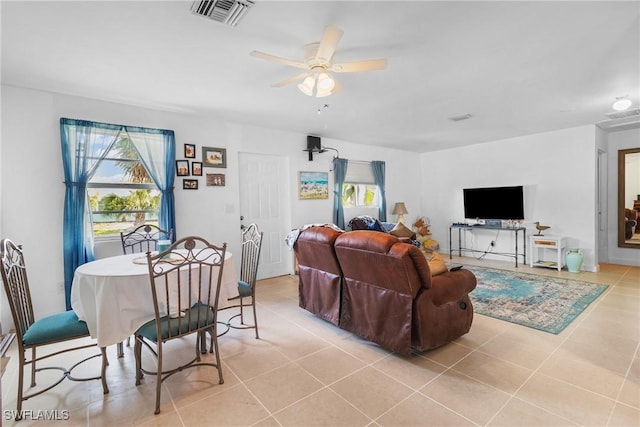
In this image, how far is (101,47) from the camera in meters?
2.52

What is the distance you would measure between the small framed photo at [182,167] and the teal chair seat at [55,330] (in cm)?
240

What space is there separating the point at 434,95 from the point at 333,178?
8.92ft

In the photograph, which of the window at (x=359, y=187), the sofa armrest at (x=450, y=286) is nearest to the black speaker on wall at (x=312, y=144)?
the window at (x=359, y=187)

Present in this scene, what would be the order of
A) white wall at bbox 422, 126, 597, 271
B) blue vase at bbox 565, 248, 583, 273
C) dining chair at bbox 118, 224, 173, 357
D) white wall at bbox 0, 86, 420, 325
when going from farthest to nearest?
white wall at bbox 422, 126, 597, 271
blue vase at bbox 565, 248, 583, 273
dining chair at bbox 118, 224, 173, 357
white wall at bbox 0, 86, 420, 325

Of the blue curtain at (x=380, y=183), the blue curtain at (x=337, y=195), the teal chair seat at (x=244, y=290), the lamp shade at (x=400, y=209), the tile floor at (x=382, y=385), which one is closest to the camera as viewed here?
the tile floor at (x=382, y=385)

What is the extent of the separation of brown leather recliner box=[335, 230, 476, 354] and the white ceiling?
1.63 m

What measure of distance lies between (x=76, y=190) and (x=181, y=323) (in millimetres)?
2413

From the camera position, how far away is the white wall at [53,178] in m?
3.27

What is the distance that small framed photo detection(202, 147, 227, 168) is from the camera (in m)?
4.54

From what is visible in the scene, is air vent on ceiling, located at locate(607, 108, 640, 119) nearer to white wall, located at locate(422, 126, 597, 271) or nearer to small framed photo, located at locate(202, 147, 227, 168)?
white wall, located at locate(422, 126, 597, 271)

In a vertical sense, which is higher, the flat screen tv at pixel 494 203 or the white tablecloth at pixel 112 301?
the flat screen tv at pixel 494 203

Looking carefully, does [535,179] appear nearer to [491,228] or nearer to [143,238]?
[491,228]

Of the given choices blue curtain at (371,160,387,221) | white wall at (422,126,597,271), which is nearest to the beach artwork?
blue curtain at (371,160,387,221)

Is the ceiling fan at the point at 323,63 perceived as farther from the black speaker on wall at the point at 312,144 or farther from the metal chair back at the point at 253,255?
the black speaker on wall at the point at 312,144
